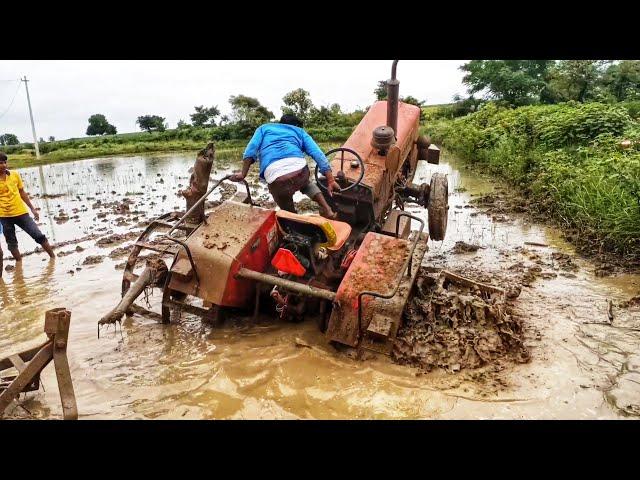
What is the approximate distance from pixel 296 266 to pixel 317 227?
0.43 m

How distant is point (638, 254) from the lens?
5.88 meters

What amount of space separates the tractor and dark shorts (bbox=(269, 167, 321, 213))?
20 centimetres

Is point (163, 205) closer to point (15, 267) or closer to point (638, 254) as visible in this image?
point (15, 267)

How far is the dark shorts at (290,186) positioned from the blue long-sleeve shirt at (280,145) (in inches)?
6.7

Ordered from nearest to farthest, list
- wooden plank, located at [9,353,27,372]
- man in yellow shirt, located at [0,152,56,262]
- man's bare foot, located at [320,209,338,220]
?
wooden plank, located at [9,353,27,372] → man's bare foot, located at [320,209,338,220] → man in yellow shirt, located at [0,152,56,262]

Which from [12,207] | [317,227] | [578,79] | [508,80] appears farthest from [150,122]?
[317,227]

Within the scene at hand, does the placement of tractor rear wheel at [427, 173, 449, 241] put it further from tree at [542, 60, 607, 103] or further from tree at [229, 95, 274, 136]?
tree at [229, 95, 274, 136]

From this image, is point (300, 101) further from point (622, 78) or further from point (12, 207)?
point (12, 207)

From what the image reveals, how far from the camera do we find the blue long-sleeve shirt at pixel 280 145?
4672mm

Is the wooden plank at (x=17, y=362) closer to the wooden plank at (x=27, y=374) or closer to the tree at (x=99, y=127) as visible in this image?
the wooden plank at (x=27, y=374)

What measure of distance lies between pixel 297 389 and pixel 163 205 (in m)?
8.29

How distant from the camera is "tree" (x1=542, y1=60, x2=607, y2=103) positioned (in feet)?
60.8

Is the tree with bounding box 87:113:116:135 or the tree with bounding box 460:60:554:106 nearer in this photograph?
the tree with bounding box 460:60:554:106

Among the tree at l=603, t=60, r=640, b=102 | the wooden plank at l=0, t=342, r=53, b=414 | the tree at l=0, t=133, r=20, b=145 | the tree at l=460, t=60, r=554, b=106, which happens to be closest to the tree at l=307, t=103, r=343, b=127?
the tree at l=460, t=60, r=554, b=106
